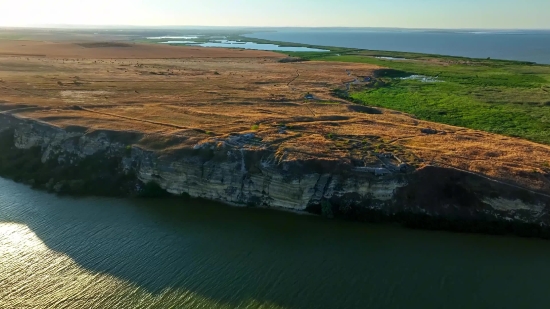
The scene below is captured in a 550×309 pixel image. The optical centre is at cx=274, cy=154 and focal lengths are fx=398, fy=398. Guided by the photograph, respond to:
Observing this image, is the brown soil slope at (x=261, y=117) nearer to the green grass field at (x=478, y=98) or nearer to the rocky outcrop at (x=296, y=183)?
the rocky outcrop at (x=296, y=183)

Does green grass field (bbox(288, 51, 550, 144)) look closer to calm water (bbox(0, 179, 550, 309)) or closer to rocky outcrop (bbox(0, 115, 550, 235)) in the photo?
rocky outcrop (bbox(0, 115, 550, 235))

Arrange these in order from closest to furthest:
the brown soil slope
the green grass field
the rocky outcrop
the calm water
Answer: the calm water, the rocky outcrop, the brown soil slope, the green grass field

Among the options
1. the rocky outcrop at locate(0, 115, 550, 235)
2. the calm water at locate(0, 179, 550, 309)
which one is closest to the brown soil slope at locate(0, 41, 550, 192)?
the rocky outcrop at locate(0, 115, 550, 235)

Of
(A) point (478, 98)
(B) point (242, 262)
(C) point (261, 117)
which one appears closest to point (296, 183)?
(B) point (242, 262)

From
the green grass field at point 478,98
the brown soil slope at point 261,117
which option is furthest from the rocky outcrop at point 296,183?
the green grass field at point 478,98

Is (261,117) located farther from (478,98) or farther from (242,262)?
(478,98)
